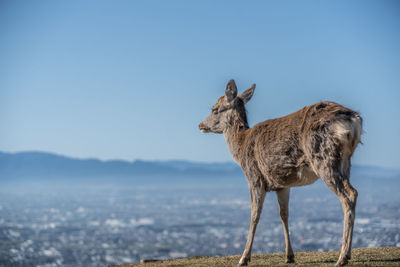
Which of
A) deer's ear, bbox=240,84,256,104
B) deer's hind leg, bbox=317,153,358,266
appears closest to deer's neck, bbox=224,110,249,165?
deer's ear, bbox=240,84,256,104

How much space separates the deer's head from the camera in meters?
13.2

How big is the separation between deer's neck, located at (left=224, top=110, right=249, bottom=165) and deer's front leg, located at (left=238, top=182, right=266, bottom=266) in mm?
1331

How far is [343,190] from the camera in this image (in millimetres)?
9617

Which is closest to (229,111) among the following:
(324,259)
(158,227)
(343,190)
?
(324,259)

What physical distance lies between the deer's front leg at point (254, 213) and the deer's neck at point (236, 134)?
1.33 meters

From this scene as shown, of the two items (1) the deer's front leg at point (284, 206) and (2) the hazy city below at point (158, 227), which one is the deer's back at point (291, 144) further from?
(2) the hazy city below at point (158, 227)

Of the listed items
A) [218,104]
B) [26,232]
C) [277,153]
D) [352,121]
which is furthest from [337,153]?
[26,232]

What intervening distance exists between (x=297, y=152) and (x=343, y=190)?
130 cm

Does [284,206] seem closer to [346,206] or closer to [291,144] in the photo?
[291,144]

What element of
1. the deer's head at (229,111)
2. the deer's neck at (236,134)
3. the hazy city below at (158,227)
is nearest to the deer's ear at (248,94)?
the deer's head at (229,111)

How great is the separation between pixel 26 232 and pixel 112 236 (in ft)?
62.6

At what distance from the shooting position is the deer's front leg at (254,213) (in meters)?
11.3

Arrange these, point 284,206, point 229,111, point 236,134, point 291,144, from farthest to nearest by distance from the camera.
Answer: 1. point 229,111
2. point 236,134
3. point 284,206
4. point 291,144

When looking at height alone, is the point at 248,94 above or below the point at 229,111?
above
